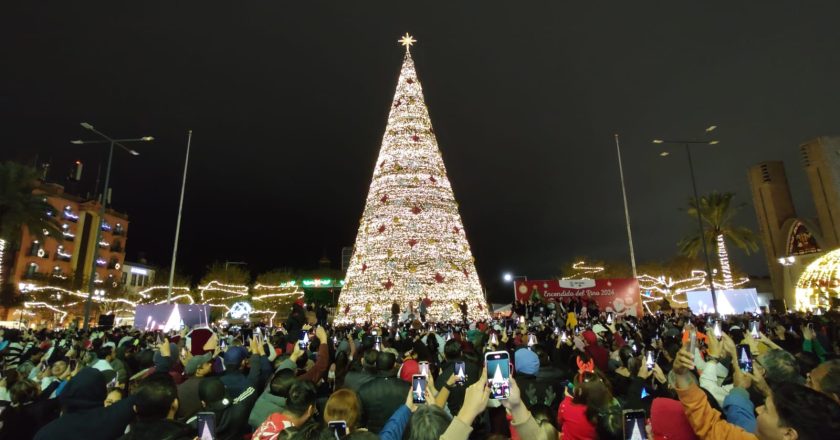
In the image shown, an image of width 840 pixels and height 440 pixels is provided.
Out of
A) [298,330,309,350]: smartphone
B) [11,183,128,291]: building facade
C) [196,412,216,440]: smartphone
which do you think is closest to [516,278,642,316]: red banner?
[298,330,309,350]: smartphone

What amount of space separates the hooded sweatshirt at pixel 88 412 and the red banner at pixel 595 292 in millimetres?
23532

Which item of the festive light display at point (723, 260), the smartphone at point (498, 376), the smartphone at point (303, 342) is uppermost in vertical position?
the festive light display at point (723, 260)

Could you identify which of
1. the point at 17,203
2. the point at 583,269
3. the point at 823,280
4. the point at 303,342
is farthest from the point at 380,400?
the point at 583,269

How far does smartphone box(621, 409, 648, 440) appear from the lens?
2490 millimetres

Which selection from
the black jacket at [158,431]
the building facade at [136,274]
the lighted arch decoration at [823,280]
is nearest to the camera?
the black jacket at [158,431]

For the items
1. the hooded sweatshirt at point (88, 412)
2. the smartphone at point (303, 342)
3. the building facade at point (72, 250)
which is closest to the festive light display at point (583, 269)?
the smartphone at point (303, 342)

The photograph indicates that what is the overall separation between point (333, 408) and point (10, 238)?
3617 cm

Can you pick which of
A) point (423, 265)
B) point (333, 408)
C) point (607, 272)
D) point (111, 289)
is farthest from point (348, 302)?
point (607, 272)

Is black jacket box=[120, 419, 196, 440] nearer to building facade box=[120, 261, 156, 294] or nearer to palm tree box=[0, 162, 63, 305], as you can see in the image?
palm tree box=[0, 162, 63, 305]

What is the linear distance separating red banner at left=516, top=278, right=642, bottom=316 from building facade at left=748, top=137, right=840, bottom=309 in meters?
10.6

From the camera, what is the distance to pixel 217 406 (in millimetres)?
4297

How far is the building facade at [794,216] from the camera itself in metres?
31.7

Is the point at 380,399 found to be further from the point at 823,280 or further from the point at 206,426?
the point at 823,280

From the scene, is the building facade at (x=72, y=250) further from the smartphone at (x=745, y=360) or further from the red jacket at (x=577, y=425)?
the smartphone at (x=745, y=360)
